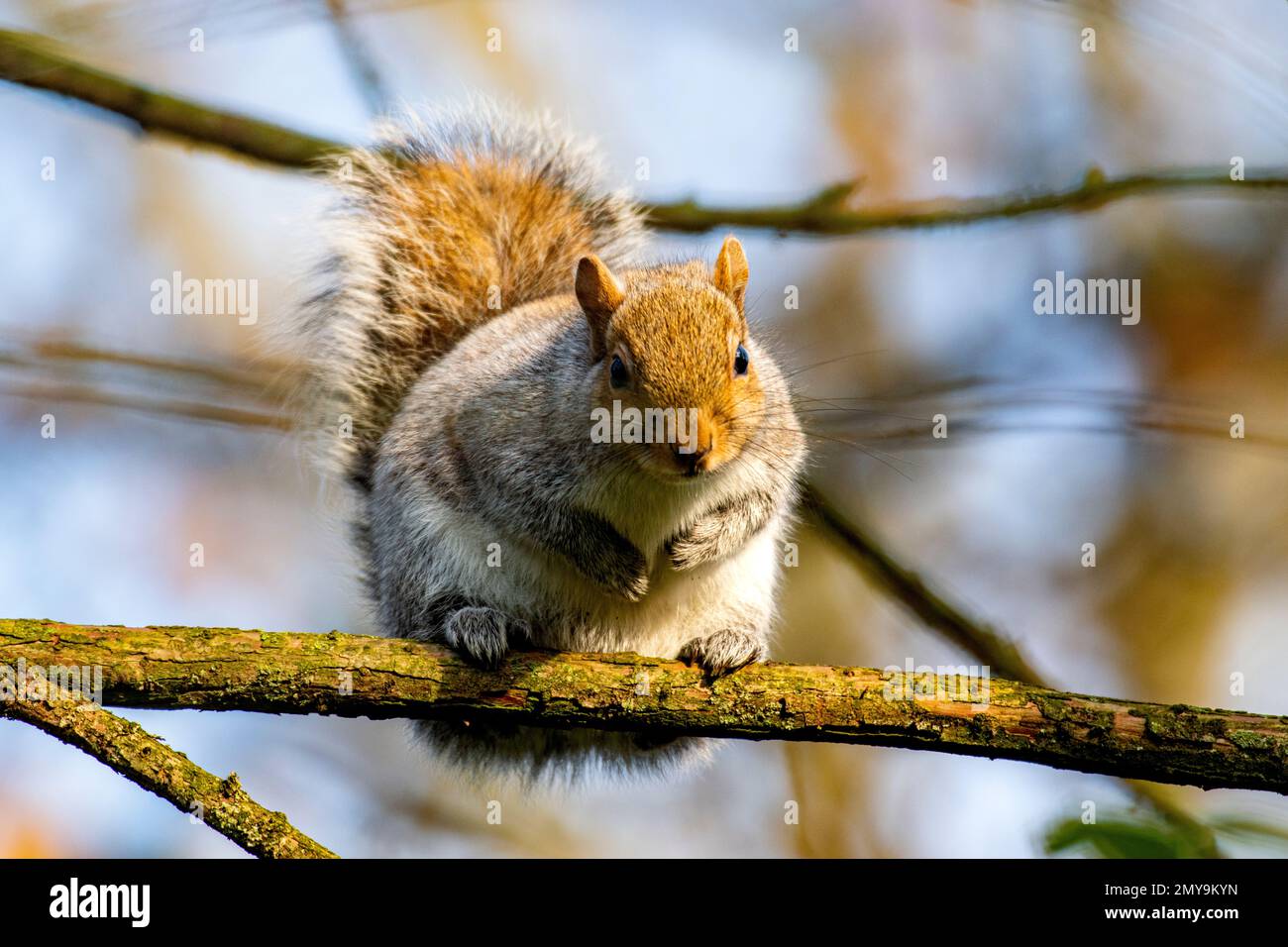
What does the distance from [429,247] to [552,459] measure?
1.55 meters

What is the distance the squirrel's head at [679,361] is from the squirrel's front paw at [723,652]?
1.65 ft

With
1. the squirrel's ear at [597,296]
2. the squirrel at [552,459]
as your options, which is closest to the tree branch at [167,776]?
the squirrel at [552,459]

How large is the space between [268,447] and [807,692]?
140 inches

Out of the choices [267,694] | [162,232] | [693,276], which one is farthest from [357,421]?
[162,232]

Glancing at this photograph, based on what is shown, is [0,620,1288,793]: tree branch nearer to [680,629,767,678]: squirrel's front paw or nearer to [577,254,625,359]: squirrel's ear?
[680,629,767,678]: squirrel's front paw

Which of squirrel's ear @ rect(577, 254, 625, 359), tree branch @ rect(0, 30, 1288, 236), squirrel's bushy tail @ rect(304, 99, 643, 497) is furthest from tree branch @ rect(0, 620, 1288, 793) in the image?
squirrel's bushy tail @ rect(304, 99, 643, 497)

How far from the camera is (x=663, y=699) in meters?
3.00

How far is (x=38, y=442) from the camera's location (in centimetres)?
568

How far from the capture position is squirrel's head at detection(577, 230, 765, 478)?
3027 millimetres

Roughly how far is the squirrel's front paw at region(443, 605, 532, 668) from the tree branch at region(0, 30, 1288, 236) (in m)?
1.58

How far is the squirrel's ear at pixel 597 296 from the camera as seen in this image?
3.42 meters

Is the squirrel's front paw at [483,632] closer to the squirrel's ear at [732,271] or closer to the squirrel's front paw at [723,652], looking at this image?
the squirrel's front paw at [723,652]

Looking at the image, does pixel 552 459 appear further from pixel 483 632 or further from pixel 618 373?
pixel 483 632

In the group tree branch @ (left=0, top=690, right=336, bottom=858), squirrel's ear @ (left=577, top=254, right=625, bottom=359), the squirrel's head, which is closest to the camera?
tree branch @ (left=0, top=690, right=336, bottom=858)
